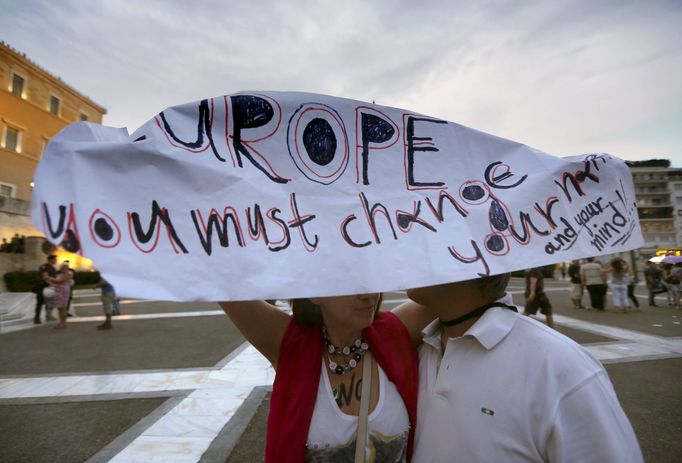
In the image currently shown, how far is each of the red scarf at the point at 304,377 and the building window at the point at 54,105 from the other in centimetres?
3854

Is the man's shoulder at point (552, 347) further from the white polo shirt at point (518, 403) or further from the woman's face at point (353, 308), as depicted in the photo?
the woman's face at point (353, 308)

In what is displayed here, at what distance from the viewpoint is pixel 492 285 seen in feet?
4.35


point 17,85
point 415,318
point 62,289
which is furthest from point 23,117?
point 415,318

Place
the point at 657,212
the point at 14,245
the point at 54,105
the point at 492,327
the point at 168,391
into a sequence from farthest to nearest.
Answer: the point at 657,212 < the point at 54,105 < the point at 14,245 < the point at 168,391 < the point at 492,327

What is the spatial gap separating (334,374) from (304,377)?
0.14m

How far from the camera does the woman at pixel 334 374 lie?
135 cm

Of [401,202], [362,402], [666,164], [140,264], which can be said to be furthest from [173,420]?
[666,164]

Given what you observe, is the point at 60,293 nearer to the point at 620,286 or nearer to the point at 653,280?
the point at 620,286

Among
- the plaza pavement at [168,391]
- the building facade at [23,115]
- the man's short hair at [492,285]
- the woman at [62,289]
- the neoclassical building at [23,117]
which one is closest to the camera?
the man's short hair at [492,285]

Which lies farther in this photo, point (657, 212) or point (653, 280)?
point (657, 212)

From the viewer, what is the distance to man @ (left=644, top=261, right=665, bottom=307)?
12.5 metres

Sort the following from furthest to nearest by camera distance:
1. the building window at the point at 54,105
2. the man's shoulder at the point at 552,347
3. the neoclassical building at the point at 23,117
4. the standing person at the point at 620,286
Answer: the building window at the point at 54,105 < the neoclassical building at the point at 23,117 < the standing person at the point at 620,286 < the man's shoulder at the point at 552,347

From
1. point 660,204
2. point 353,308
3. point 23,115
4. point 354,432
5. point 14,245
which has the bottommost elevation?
point 354,432

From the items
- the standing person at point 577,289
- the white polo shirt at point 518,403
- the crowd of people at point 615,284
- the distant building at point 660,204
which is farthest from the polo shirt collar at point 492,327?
the distant building at point 660,204
